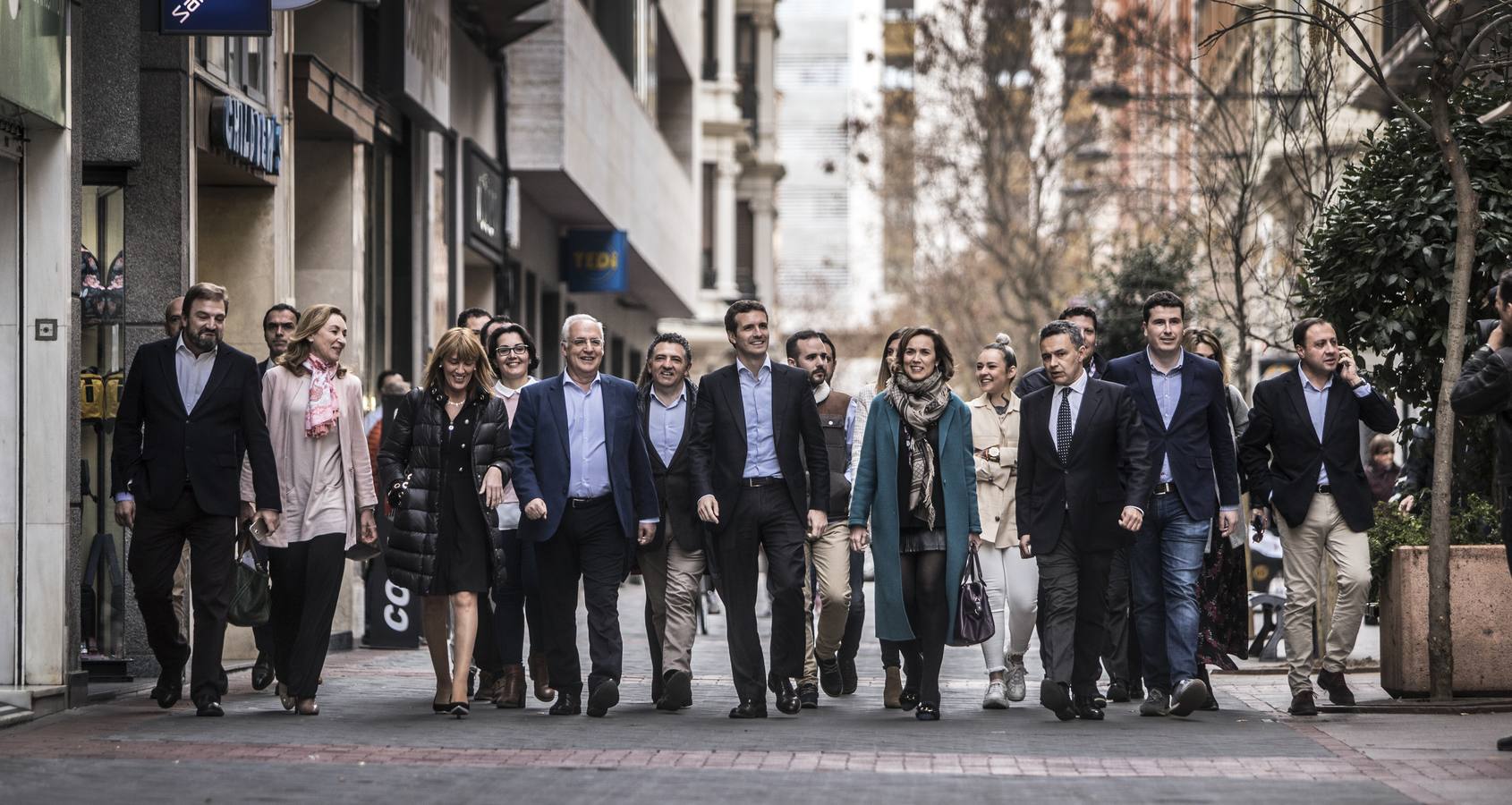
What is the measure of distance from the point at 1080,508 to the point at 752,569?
63.2 inches

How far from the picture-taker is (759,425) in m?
10.8

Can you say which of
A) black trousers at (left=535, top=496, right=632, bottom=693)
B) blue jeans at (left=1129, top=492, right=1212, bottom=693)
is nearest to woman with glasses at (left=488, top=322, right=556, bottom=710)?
black trousers at (left=535, top=496, right=632, bottom=693)

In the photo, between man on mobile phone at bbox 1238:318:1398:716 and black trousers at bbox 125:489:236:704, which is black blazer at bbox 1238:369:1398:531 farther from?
black trousers at bbox 125:489:236:704

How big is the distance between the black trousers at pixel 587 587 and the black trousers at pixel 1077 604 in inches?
81.5

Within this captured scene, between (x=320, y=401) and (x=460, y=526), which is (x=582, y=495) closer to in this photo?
(x=460, y=526)

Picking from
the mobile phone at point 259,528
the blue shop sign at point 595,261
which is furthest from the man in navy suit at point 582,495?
the blue shop sign at point 595,261

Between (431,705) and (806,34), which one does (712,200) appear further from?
(806,34)

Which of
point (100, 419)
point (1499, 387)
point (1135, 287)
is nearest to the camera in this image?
point (1499, 387)

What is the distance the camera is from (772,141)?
2178 inches

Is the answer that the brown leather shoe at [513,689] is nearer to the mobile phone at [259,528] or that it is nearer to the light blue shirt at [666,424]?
the light blue shirt at [666,424]

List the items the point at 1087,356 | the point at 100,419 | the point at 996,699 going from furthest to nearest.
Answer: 1. the point at 100,419
2. the point at 1087,356
3. the point at 996,699

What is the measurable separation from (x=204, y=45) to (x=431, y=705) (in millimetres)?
4834

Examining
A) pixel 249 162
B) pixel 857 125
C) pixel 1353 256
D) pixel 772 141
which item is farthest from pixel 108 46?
pixel 772 141

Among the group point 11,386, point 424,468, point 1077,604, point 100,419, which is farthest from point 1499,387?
point 100,419
